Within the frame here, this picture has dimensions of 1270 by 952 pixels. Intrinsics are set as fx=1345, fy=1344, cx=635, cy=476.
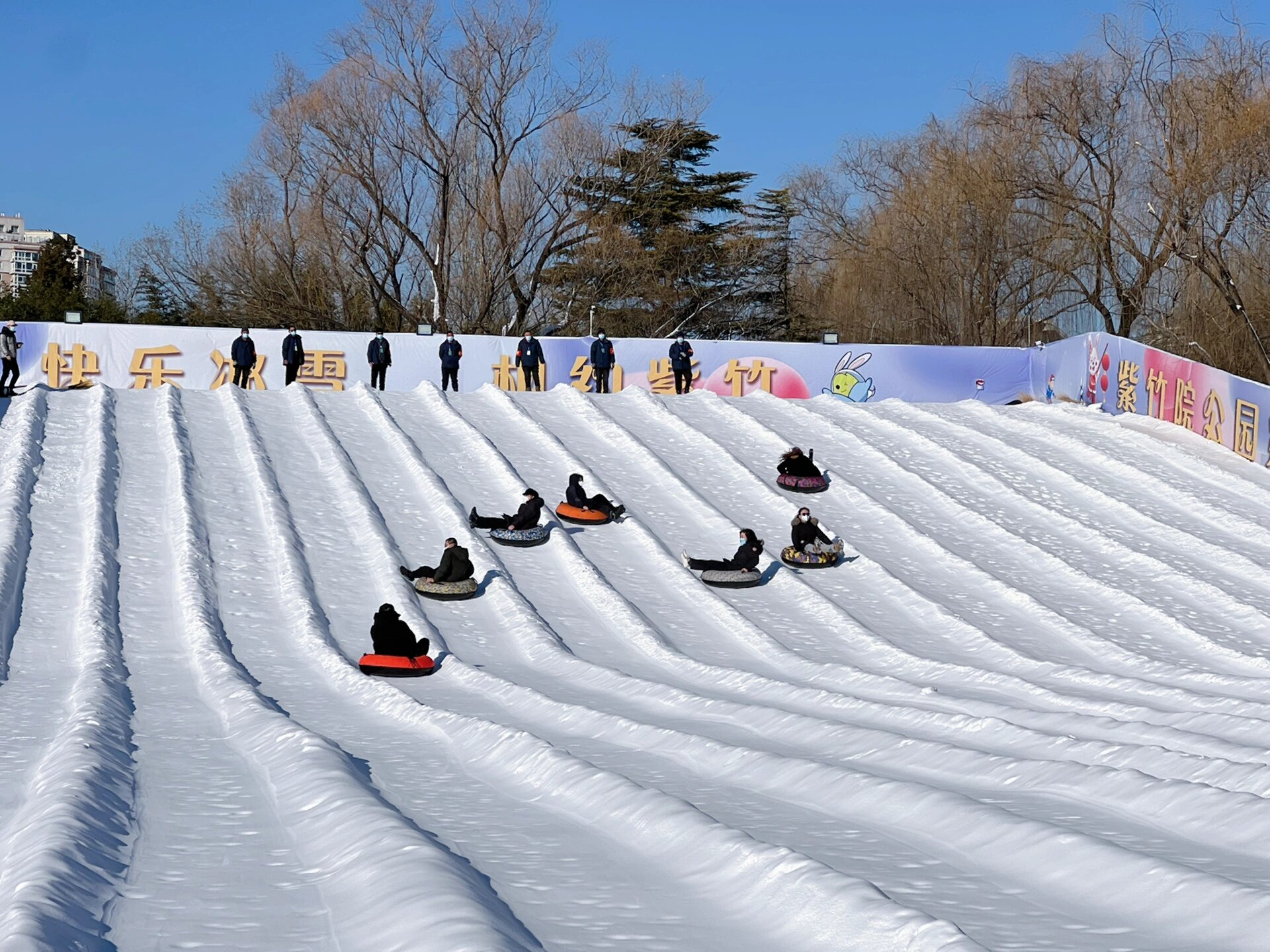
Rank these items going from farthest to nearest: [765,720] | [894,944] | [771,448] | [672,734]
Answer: [771,448]
[765,720]
[672,734]
[894,944]

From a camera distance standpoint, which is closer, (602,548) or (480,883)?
(480,883)

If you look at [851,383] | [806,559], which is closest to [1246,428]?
[851,383]

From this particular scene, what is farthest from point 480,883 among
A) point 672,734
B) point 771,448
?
point 771,448

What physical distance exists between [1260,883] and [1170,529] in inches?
514

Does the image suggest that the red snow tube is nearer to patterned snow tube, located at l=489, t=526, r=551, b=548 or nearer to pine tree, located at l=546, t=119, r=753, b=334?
patterned snow tube, located at l=489, t=526, r=551, b=548

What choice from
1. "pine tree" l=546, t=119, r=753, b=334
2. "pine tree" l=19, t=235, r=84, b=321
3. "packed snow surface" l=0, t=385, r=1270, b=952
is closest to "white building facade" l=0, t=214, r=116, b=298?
"pine tree" l=19, t=235, r=84, b=321

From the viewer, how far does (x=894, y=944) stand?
367 cm

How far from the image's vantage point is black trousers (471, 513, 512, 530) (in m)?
14.7

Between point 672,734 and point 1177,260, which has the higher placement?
point 1177,260

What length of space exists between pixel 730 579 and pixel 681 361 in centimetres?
858

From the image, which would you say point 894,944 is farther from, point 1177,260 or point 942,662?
point 1177,260

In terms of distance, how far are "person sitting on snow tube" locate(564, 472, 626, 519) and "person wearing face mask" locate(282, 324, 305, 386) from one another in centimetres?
673

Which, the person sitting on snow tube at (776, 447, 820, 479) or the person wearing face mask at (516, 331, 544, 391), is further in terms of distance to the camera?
the person wearing face mask at (516, 331, 544, 391)

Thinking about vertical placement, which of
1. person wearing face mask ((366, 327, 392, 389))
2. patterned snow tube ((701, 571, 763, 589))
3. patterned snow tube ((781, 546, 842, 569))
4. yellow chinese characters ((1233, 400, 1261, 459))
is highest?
person wearing face mask ((366, 327, 392, 389))
